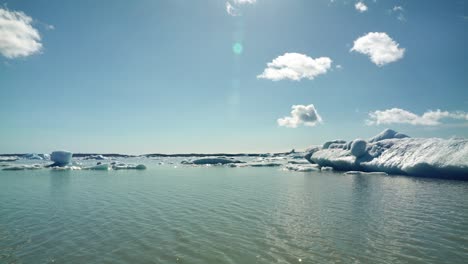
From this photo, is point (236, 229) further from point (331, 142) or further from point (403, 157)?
point (331, 142)

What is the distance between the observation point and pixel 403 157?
35375 mm

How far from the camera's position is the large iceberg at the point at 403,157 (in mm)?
28672

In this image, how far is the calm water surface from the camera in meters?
8.88

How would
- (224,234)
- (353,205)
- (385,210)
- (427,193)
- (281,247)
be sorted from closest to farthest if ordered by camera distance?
(281,247) < (224,234) < (385,210) < (353,205) < (427,193)

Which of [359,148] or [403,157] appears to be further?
[359,148]

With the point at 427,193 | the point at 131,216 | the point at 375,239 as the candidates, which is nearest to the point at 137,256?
the point at 131,216

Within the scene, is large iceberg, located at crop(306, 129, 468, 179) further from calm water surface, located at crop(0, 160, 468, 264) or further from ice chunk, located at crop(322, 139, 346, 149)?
calm water surface, located at crop(0, 160, 468, 264)

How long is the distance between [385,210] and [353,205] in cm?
174

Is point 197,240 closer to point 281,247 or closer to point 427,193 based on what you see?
point 281,247

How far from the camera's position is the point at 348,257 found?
8719mm

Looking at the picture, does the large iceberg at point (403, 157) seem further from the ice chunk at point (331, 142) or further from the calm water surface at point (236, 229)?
the calm water surface at point (236, 229)

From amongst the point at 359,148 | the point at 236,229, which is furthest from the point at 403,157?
the point at 236,229

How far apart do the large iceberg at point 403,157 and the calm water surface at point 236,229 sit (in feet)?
35.8

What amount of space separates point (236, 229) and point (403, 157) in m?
30.5
